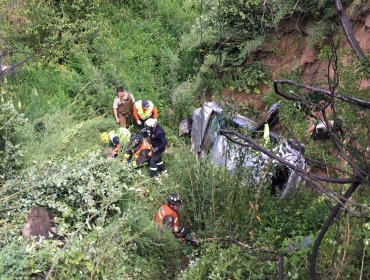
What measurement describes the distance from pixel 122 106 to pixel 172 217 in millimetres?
3804

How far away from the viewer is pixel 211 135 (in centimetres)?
875

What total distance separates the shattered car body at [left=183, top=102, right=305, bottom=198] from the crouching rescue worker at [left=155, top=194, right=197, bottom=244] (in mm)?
832

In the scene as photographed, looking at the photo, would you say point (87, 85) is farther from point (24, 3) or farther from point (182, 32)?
point (182, 32)

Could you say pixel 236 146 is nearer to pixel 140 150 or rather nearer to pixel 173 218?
pixel 173 218

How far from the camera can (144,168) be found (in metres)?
8.75

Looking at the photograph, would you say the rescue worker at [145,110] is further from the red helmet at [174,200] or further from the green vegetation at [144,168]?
the red helmet at [174,200]

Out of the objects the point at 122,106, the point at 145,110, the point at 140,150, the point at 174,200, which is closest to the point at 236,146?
the point at 174,200

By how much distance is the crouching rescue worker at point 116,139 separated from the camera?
805 cm

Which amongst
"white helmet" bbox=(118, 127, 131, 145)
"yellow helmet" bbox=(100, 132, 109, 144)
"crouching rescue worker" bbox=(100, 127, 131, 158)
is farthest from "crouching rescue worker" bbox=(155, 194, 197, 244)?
"yellow helmet" bbox=(100, 132, 109, 144)

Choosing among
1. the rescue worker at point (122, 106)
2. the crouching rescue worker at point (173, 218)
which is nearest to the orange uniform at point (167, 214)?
the crouching rescue worker at point (173, 218)

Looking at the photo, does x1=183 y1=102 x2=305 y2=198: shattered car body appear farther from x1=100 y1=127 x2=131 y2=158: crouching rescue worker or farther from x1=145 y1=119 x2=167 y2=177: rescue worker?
x1=100 y1=127 x2=131 y2=158: crouching rescue worker

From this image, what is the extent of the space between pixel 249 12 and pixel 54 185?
18.9 ft

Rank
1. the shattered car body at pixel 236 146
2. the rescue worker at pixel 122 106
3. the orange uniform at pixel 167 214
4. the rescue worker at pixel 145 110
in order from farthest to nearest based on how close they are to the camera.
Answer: the rescue worker at pixel 122 106 < the rescue worker at pixel 145 110 < the orange uniform at pixel 167 214 < the shattered car body at pixel 236 146

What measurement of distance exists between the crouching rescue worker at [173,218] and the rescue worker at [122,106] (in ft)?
11.6
